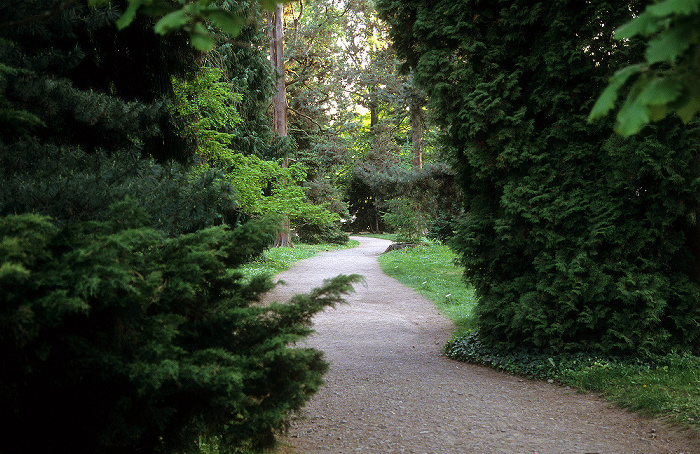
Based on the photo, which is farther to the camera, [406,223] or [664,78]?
[406,223]

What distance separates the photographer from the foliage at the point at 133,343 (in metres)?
2.29

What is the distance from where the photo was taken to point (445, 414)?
457 cm

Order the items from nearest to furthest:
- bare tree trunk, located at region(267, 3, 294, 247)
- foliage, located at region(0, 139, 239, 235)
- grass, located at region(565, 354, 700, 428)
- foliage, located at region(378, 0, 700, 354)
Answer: foliage, located at region(0, 139, 239, 235), grass, located at region(565, 354, 700, 428), foliage, located at region(378, 0, 700, 354), bare tree trunk, located at region(267, 3, 294, 247)

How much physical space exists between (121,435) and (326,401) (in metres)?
2.68

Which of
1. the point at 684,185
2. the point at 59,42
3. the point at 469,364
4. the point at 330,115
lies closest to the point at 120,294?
the point at 59,42

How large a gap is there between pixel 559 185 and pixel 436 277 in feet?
28.2

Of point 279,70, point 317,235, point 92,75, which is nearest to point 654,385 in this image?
point 92,75

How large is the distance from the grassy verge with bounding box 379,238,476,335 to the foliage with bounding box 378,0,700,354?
1.08 metres

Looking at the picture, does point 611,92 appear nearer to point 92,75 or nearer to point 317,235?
point 92,75

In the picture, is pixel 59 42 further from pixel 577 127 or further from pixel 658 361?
pixel 658 361

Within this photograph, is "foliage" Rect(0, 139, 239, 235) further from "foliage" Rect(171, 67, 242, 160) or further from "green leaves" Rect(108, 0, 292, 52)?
"foliage" Rect(171, 67, 242, 160)

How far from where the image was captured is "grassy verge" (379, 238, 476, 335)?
9723 mm

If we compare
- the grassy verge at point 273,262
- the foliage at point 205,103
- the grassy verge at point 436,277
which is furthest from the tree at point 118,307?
the grassy verge at point 273,262

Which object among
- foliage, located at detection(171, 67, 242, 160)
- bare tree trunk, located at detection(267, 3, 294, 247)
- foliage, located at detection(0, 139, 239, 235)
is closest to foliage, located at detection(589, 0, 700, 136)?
foliage, located at detection(0, 139, 239, 235)
